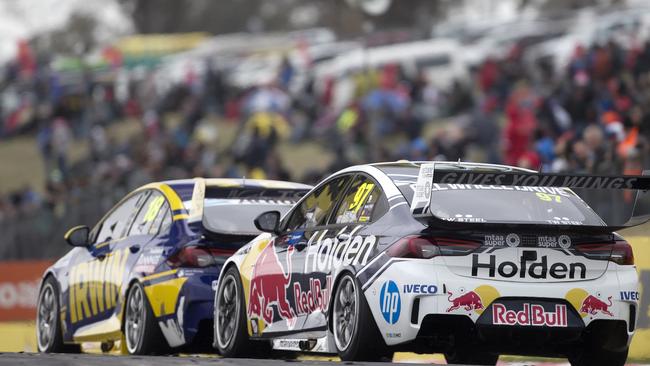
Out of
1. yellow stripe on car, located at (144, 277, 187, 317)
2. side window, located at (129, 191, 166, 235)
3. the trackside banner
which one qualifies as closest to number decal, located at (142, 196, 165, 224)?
side window, located at (129, 191, 166, 235)

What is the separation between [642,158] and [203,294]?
19.7ft

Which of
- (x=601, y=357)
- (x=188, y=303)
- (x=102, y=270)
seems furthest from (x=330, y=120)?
(x=601, y=357)

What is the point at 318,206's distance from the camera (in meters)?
10.2

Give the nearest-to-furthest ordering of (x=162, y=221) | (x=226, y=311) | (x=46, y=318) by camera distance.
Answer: (x=226, y=311), (x=162, y=221), (x=46, y=318)

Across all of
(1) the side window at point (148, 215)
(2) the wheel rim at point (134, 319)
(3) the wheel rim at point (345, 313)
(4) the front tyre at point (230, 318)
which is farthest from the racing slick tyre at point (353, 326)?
(1) the side window at point (148, 215)

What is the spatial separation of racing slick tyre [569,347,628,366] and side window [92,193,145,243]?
198 inches

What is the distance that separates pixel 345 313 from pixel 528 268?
1194 mm

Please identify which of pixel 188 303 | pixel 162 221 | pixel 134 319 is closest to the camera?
pixel 188 303

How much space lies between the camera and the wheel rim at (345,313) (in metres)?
8.95

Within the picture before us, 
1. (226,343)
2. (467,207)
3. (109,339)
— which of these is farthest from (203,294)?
(467,207)

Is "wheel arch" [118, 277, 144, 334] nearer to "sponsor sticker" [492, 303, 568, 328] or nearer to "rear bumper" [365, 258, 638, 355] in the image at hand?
"rear bumper" [365, 258, 638, 355]

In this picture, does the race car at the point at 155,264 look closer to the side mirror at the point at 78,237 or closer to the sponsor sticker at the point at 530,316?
the side mirror at the point at 78,237

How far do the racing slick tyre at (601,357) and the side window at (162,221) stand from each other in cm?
402

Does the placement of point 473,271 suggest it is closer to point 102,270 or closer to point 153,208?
point 153,208
